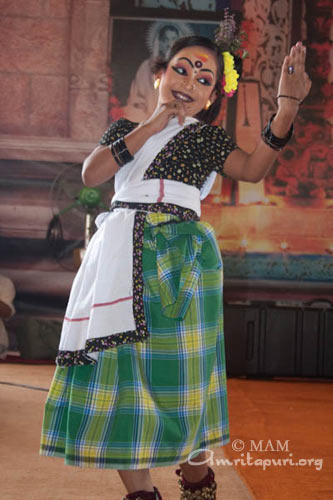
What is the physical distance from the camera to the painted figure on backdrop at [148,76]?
4848mm

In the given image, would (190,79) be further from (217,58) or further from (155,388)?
(155,388)

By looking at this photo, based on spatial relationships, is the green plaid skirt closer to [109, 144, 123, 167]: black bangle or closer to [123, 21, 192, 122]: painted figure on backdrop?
[109, 144, 123, 167]: black bangle

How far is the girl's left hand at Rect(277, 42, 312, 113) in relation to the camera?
1.52 m

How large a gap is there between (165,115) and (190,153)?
122mm

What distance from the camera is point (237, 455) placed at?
2400 mm

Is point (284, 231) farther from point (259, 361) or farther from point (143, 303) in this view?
point (143, 303)

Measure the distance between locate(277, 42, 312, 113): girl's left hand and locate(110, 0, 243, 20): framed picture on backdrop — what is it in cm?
356

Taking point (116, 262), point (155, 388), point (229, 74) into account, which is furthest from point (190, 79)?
point (155, 388)

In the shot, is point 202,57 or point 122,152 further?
point 202,57

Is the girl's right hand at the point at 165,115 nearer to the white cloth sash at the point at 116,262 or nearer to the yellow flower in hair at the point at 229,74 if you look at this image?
the white cloth sash at the point at 116,262

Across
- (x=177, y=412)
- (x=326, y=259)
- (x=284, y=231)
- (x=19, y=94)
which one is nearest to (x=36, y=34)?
(x=19, y=94)

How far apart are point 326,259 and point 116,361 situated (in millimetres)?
3623

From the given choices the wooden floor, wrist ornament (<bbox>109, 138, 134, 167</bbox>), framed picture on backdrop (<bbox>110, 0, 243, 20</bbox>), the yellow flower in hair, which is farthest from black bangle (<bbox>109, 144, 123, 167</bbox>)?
framed picture on backdrop (<bbox>110, 0, 243, 20</bbox>)

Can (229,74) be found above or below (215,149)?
above
